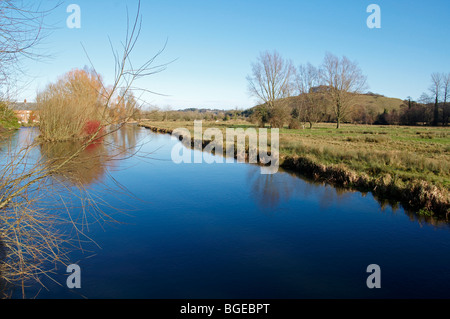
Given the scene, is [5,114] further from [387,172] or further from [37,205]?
[387,172]

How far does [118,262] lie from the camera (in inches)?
192

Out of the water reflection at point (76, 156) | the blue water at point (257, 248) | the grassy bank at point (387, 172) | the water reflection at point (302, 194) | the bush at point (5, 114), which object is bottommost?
the blue water at point (257, 248)

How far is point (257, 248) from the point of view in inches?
212

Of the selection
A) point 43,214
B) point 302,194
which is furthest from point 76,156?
point 302,194

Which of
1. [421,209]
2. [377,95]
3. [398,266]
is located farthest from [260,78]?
[377,95]

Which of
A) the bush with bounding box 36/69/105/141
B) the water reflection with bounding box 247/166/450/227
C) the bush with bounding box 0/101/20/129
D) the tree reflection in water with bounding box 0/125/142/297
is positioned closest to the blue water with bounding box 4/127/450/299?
the water reflection with bounding box 247/166/450/227

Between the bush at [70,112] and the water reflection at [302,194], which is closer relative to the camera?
the bush at [70,112]

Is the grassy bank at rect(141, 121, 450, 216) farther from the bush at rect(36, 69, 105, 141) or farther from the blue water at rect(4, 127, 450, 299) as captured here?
the bush at rect(36, 69, 105, 141)

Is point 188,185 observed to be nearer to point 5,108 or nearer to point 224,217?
point 224,217

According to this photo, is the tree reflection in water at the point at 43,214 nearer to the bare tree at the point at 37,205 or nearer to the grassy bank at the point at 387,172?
the bare tree at the point at 37,205

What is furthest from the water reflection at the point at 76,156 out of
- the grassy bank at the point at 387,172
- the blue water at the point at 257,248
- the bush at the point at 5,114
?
the grassy bank at the point at 387,172

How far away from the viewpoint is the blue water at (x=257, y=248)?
13.8 ft
